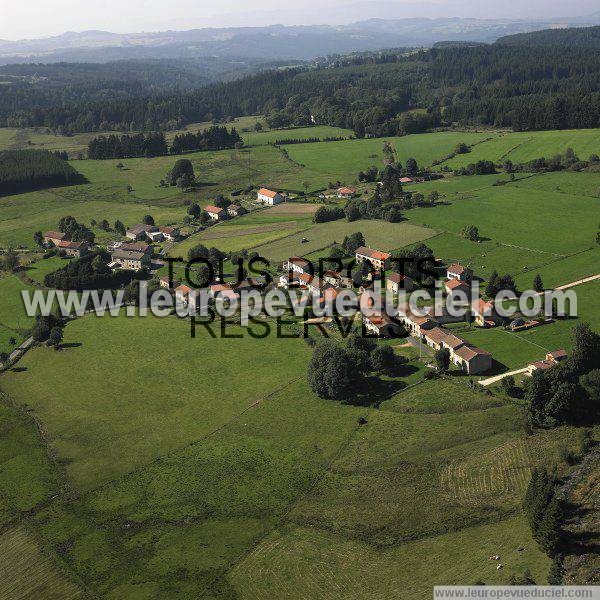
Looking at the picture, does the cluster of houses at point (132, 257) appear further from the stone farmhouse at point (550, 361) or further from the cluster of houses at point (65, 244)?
the stone farmhouse at point (550, 361)

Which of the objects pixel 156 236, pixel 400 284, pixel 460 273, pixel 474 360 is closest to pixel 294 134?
pixel 156 236

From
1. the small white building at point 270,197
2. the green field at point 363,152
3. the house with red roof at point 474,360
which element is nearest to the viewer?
the house with red roof at point 474,360

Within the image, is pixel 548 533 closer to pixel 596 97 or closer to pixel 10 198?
pixel 10 198

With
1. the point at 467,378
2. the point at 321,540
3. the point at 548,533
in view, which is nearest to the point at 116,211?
the point at 467,378

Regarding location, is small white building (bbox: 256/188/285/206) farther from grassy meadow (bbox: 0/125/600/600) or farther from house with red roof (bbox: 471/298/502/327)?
house with red roof (bbox: 471/298/502/327)

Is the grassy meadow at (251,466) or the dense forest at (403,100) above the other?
the dense forest at (403,100)

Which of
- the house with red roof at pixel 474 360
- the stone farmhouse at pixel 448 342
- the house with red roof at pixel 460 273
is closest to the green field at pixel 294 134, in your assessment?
the house with red roof at pixel 460 273
